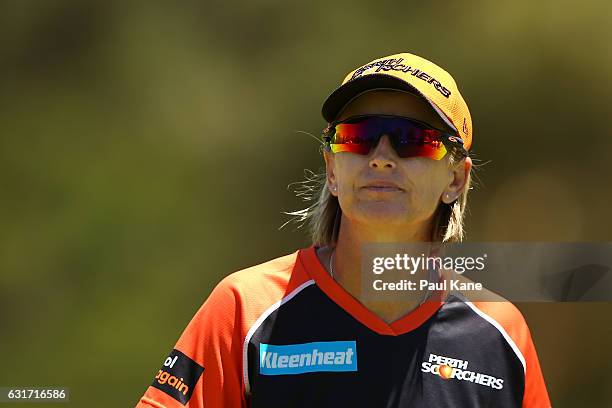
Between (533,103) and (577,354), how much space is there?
1.71 m

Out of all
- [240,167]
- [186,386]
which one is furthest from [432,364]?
[240,167]

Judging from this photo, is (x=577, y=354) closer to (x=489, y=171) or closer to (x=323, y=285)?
(x=489, y=171)

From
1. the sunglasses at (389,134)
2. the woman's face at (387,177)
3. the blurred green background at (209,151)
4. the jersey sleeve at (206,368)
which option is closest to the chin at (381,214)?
the woman's face at (387,177)

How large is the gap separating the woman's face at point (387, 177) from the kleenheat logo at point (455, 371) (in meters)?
0.33

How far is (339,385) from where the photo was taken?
2141 millimetres

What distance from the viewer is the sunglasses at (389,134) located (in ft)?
7.43

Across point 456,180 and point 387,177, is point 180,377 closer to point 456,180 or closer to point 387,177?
point 387,177

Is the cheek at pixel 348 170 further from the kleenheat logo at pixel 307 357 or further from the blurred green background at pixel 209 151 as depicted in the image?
the blurred green background at pixel 209 151

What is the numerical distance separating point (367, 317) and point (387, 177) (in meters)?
0.33

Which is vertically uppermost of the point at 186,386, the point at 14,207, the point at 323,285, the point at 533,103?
the point at 533,103

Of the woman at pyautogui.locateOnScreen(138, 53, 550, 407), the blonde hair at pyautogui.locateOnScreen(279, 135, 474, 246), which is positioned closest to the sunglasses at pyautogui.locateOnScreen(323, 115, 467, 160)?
the woman at pyautogui.locateOnScreen(138, 53, 550, 407)

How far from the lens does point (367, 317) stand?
2.24 metres

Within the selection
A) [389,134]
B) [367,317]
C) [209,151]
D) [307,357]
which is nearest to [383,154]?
[389,134]

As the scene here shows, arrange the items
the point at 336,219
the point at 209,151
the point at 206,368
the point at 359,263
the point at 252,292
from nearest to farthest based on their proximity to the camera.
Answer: the point at 206,368 → the point at 252,292 → the point at 359,263 → the point at 336,219 → the point at 209,151
